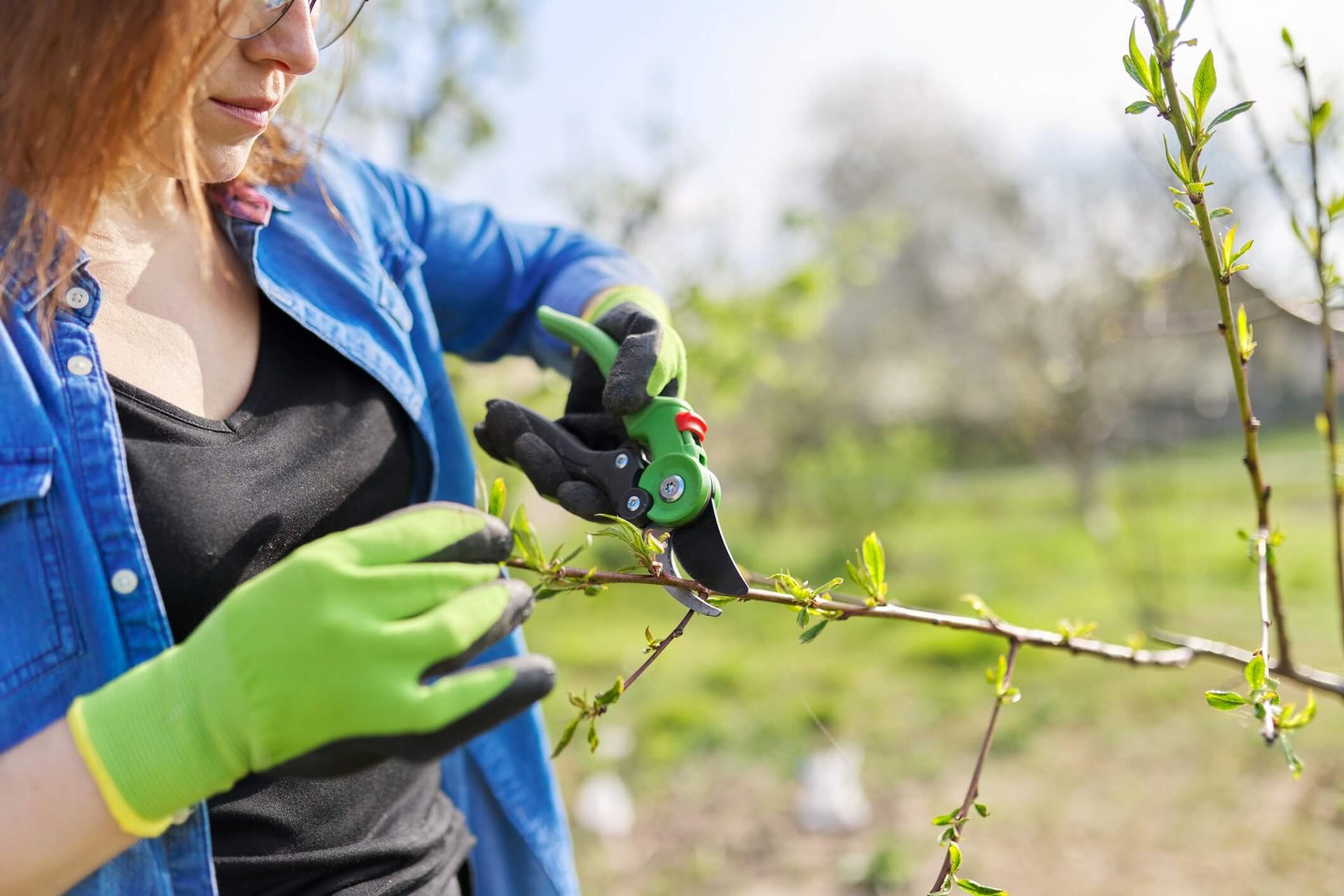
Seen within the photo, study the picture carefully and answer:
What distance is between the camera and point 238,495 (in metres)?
1.18

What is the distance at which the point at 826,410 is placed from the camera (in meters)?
16.3

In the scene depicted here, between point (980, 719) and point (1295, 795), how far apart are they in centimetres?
158

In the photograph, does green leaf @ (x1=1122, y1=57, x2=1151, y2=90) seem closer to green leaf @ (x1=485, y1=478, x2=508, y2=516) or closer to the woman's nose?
green leaf @ (x1=485, y1=478, x2=508, y2=516)

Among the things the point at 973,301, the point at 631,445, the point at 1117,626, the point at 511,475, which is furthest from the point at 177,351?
the point at 973,301

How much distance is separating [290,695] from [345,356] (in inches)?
25.8

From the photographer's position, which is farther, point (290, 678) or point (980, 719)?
point (980, 719)

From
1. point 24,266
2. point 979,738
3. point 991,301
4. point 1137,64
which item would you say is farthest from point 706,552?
point 991,301

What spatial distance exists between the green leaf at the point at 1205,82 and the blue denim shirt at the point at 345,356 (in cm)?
94

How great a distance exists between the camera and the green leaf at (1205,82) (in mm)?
969

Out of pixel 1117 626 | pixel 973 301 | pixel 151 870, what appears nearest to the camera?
pixel 151 870

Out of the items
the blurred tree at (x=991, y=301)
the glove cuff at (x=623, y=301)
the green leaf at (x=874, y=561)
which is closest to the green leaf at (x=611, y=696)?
the green leaf at (x=874, y=561)

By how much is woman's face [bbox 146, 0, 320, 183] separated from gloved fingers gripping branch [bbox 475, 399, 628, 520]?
1.47 ft

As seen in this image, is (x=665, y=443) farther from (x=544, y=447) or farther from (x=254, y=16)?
(x=254, y=16)

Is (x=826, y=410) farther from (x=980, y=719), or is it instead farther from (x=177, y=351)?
(x=177, y=351)
